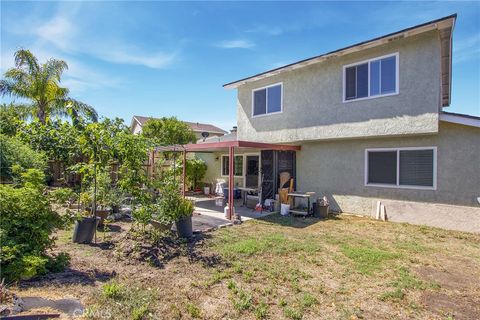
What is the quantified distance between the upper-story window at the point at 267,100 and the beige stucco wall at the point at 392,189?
2.37m

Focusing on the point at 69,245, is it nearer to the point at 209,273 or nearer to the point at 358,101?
the point at 209,273

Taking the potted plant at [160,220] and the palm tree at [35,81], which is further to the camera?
the palm tree at [35,81]

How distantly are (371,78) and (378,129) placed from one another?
6.40 ft

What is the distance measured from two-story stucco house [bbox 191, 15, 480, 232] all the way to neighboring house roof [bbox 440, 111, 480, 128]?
0.02m

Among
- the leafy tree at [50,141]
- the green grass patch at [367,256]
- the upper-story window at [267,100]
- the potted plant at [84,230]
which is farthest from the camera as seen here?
the leafy tree at [50,141]

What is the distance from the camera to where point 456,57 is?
12336mm

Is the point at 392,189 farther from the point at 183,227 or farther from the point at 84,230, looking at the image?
the point at 84,230

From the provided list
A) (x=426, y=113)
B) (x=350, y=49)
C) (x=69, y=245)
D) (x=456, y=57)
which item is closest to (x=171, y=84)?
(x=350, y=49)

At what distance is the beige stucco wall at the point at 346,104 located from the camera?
8664 millimetres

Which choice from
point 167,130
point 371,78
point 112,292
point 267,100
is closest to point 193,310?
point 112,292

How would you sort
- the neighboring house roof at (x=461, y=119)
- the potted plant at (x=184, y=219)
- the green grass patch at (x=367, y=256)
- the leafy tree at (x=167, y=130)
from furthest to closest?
1. the leafy tree at (x=167, y=130)
2. the neighboring house roof at (x=461, y=119)
3. the potted plant at (x=184, y=219)
4. the green grass patch at (x=367, y=256)

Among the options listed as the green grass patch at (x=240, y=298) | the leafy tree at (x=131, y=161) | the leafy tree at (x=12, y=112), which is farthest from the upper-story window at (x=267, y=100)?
the leafy tree at (x=12, y=112)

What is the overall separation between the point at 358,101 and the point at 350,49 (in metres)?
1.95

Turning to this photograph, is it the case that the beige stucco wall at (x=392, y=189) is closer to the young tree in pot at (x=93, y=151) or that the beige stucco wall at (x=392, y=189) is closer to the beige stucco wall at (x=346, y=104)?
the beige stucco wall at (x=346, y=104)
